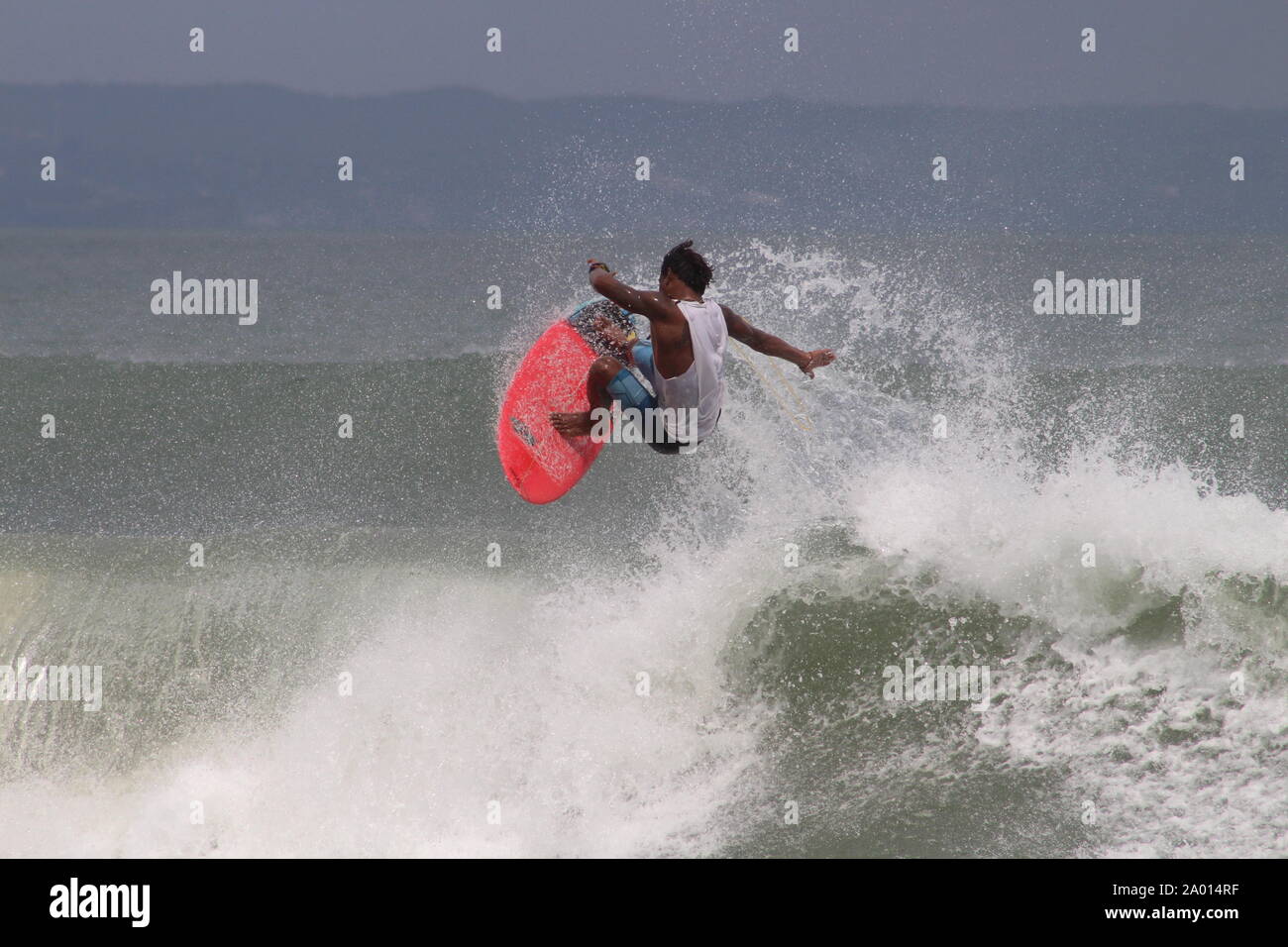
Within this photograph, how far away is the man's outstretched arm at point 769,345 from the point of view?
5.96 m

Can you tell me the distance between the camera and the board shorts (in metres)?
6.11

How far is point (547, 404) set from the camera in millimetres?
6570

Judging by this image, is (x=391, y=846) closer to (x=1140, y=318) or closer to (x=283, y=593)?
(x=283, y=593)

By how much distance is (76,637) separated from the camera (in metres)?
7.37

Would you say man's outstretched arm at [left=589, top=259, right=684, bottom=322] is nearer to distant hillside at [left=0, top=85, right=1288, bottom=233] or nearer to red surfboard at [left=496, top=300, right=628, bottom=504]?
red surfboard at [left=496, top=300, right=628, bottom=504]

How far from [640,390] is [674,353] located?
55cm

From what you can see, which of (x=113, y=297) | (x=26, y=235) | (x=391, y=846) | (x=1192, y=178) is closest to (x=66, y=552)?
(x=391, y=846)

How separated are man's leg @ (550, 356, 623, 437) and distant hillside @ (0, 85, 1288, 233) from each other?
7514 centimetres
